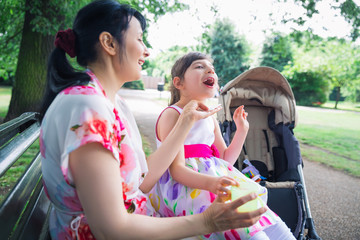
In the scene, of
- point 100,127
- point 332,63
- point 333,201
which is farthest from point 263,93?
point 332,63

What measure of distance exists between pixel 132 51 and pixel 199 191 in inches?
33.5

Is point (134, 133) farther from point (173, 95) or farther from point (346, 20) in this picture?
point (346, 20)

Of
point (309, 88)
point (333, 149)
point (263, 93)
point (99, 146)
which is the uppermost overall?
point (309, 88)

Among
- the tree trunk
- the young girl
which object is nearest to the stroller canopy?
the young girl

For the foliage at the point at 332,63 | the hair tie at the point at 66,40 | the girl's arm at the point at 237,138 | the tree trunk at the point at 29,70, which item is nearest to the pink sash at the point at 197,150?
the girl's arm at the point at 237,138

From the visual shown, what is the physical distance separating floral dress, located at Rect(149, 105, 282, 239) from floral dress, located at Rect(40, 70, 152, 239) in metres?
0.47

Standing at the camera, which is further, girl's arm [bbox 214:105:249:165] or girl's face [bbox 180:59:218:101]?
girl's arm [bbox 214:105:249:165]

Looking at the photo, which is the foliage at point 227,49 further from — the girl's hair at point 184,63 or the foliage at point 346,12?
the girl's hair at point 184,63

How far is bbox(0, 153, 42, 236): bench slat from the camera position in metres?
0.87

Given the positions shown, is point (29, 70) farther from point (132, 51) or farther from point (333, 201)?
point (333, 201)

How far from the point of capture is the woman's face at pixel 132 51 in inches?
43.2

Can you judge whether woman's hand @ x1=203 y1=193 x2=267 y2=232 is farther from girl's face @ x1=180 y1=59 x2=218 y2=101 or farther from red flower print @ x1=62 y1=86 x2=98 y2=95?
girl's face @ x1=180 y1=59 x2=218 y2=101

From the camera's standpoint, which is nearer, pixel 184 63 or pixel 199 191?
pixel 199 191

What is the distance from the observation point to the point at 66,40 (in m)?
1.05
